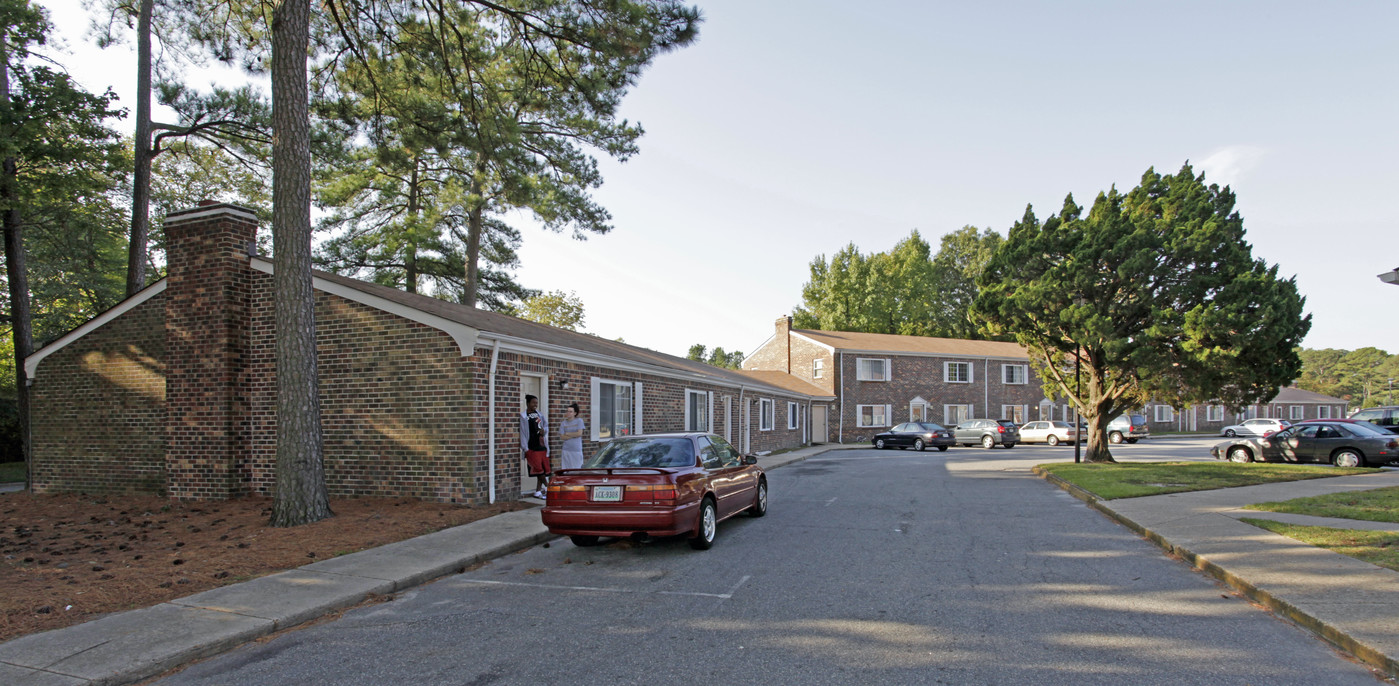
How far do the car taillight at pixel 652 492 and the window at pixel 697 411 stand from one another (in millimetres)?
11414

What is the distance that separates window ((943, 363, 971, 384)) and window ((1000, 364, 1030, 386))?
8.48 feet

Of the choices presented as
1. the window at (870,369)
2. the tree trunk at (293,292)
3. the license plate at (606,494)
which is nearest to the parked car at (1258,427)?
the window at (870,369)

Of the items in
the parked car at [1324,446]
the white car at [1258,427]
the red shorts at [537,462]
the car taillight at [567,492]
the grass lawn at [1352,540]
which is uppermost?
the car taillight at [567,492]

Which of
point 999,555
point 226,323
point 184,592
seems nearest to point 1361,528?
point 999,555

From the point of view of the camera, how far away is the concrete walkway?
462 cm

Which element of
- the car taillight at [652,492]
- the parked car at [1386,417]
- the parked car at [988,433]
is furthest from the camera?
the parked car at [988,433]

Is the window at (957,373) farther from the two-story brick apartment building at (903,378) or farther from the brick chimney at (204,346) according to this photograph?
the brick chimney at (204,346)

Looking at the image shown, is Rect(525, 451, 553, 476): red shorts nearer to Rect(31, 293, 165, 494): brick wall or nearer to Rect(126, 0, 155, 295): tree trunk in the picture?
Rect(31, 293, 165, 494): brick wall

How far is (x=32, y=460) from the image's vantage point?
45.9ft

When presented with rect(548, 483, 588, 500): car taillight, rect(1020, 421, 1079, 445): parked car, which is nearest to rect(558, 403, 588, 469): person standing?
rect(548, 483, 588, 500): car taillight

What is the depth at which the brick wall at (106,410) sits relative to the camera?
42.4ft

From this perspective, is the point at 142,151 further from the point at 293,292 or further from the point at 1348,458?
the point at 1348,458

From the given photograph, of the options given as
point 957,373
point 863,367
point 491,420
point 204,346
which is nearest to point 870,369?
point 863,367

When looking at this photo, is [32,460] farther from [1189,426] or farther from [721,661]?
[1189,426]
